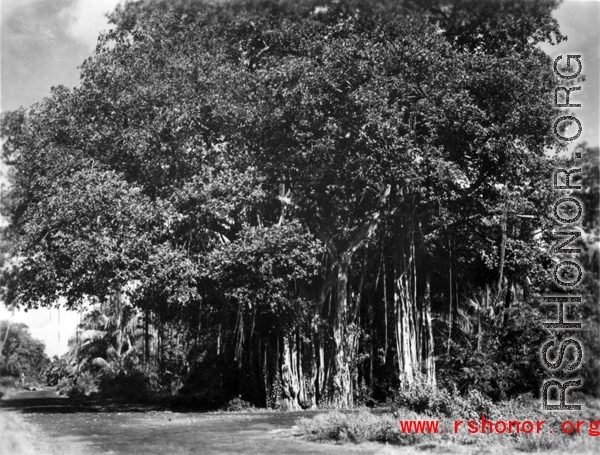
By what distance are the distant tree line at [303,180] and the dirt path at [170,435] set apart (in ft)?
9.47

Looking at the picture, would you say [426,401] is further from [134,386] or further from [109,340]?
A: [109,340]

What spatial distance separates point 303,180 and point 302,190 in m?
0.50

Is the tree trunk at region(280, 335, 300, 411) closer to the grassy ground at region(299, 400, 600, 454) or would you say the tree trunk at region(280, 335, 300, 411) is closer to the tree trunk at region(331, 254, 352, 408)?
the tree trunk at region(331, 254, 352, 408)

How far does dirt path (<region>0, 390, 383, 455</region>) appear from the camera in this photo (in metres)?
9.53

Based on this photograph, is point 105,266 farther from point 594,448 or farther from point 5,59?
point 594,448

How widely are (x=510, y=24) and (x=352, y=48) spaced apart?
4.40m

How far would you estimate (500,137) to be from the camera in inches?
614

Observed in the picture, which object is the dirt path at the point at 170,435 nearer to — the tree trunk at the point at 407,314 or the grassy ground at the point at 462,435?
the grassy ground at the point at 462,435

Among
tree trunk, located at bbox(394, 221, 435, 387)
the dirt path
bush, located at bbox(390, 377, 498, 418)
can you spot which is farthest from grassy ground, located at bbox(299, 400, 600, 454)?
tree trunk, located at bbox(394, 221, 435, 387)

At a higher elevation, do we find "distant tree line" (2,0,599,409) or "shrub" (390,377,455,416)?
"distant tree line" (2,0,599,409)

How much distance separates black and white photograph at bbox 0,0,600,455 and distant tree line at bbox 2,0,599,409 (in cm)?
6

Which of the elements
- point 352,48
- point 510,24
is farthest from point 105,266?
point 510,24

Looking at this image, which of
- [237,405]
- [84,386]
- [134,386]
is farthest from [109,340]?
[237,405]

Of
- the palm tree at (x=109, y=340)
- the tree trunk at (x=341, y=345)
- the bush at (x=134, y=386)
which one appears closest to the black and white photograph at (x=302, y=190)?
the tree trunk at (x=341, y=345)
